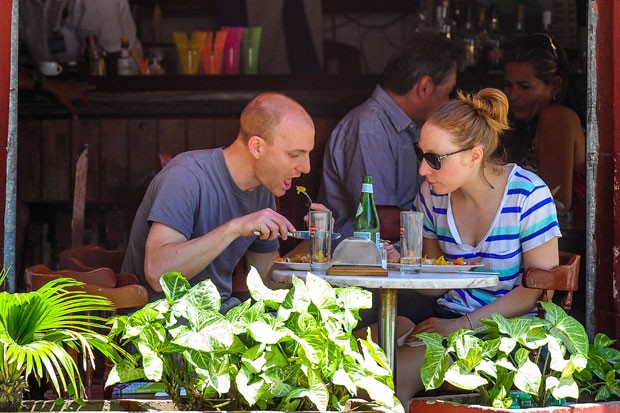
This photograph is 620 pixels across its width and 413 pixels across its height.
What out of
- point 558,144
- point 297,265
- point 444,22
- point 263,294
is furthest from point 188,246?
point 444,22

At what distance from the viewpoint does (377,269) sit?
3465 mm

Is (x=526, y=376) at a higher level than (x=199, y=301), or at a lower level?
lower

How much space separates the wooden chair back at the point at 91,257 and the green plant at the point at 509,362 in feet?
4.93

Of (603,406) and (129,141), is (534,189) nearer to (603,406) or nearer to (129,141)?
(603,406)

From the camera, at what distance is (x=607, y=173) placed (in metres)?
4.15

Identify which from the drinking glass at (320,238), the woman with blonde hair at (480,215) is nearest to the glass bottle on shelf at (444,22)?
the woman with blonde hair at (480,215)

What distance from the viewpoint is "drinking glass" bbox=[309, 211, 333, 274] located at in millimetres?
3656

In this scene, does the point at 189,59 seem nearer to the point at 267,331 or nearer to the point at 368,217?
the point at 368,217

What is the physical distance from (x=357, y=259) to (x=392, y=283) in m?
0.24

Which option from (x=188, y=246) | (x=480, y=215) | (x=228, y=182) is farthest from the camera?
(x=228, y=182)

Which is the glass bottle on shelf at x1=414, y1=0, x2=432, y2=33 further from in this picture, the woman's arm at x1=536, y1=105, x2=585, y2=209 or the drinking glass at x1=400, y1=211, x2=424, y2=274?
the drinking glass at x1=400, y1=211, x2=424, y2=274

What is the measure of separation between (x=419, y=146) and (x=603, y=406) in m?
1.26

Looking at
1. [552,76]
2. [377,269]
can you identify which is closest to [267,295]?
[377,269]

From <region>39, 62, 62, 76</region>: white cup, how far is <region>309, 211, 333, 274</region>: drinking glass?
150 inches
